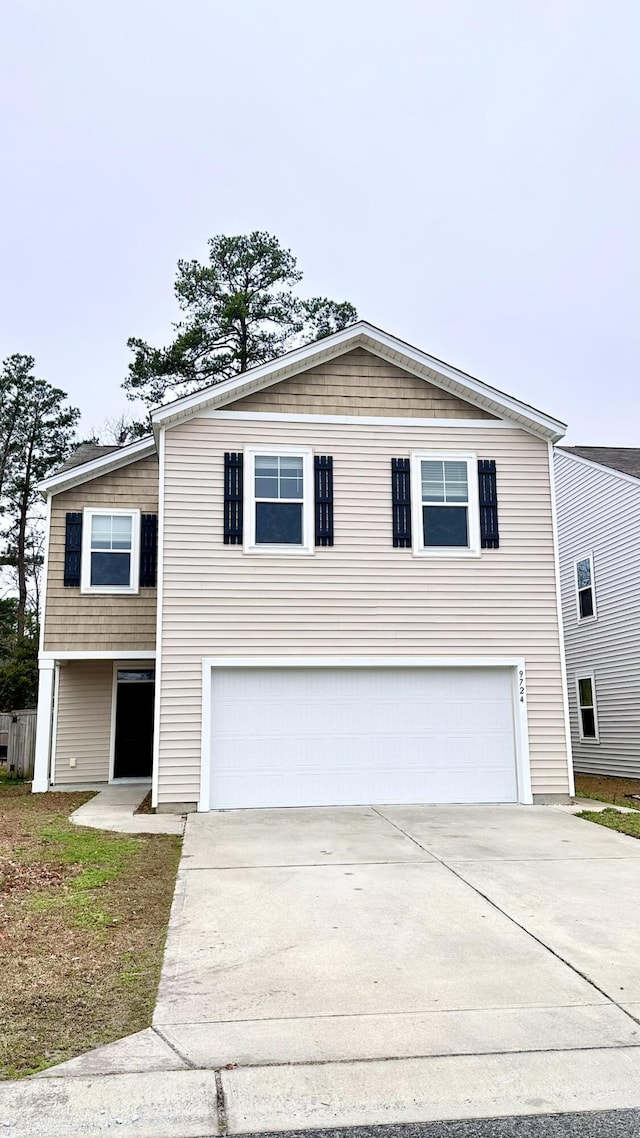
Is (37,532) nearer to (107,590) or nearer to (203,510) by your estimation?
(107,590)

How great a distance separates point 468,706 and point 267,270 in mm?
20444

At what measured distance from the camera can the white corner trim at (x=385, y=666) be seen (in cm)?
1116

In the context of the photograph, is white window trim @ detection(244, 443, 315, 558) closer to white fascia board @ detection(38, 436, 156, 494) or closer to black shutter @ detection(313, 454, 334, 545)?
black shutter @ detection(313, 454, 334, 545)

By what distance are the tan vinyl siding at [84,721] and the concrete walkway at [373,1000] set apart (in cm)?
717

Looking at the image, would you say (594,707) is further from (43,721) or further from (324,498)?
(43,721)

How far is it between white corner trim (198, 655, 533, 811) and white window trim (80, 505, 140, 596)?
3547mm

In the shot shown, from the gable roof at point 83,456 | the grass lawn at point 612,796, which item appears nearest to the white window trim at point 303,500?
the gable roof at point 83,456

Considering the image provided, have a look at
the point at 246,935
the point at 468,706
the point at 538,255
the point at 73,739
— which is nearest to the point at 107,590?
the point at 73,739

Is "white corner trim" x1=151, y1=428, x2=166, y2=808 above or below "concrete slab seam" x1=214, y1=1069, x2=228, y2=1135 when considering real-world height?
above

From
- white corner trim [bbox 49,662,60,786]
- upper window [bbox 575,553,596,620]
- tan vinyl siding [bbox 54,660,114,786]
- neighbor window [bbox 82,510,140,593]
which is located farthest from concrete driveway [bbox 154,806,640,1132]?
upper window [bbox 575,553,596,620]

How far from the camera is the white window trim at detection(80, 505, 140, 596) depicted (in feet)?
46.7

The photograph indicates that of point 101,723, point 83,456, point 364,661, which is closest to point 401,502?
point 364,661

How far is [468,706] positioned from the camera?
1195 centimetres

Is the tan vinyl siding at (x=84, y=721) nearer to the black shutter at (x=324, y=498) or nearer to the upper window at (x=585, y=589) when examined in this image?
the black shutter at (x=324, y=498)
